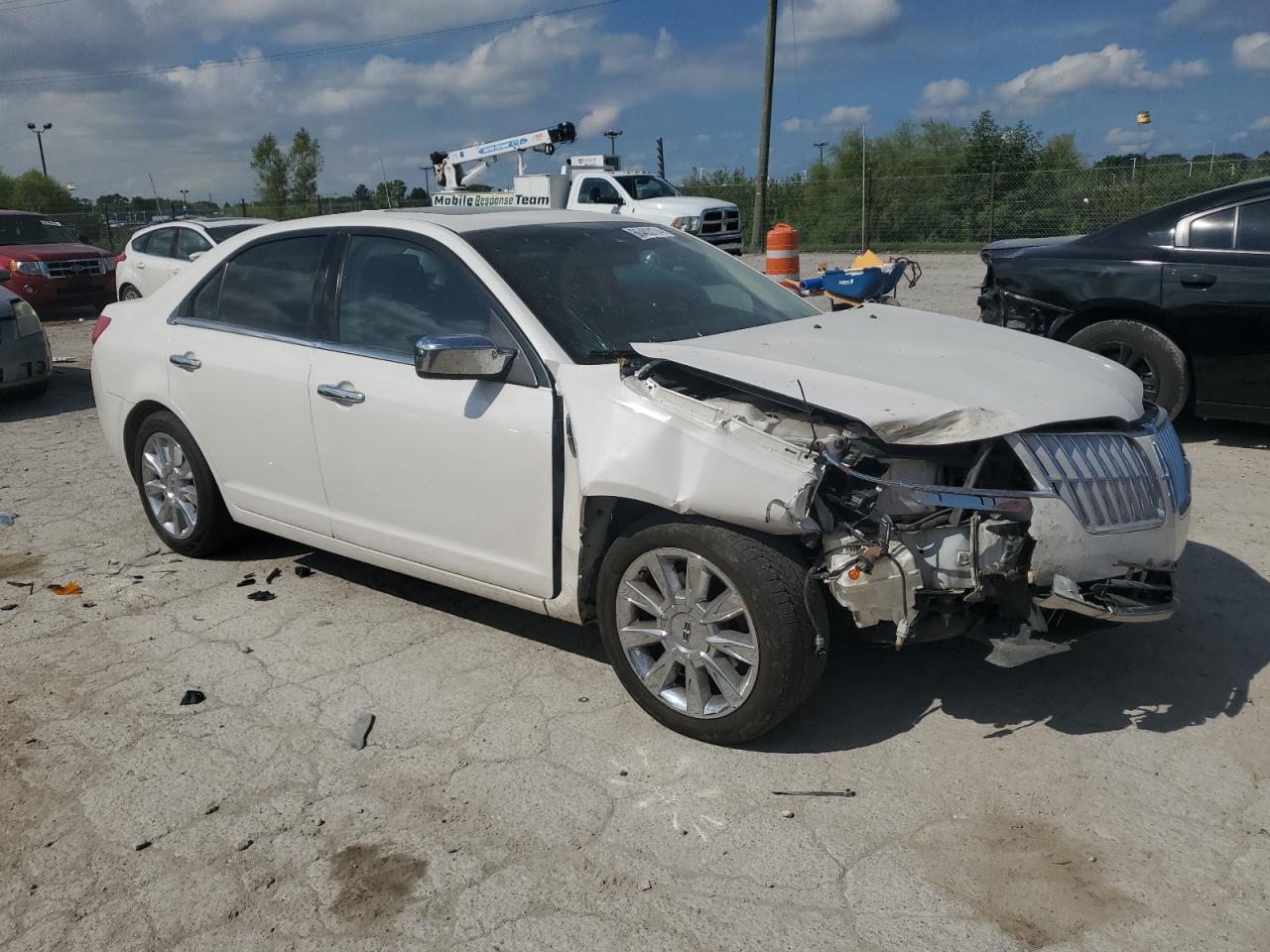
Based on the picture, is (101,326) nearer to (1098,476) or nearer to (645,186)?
(1098,476)

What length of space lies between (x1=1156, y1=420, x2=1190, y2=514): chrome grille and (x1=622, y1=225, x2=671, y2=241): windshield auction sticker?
229 cm

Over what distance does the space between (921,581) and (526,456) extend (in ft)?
4.70

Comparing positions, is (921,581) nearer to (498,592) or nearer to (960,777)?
(960,777)

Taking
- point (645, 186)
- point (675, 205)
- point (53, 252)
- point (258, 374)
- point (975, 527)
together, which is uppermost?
point (645, 186)

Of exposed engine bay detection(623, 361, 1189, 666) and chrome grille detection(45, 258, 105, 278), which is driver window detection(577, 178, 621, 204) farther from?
exposed engine bay detection(623, 361, 1189, 666)

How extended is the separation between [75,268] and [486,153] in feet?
27.4

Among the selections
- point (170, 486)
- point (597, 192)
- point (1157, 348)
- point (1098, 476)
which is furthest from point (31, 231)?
point (1098, 476)

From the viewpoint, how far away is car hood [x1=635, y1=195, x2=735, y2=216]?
868 inches

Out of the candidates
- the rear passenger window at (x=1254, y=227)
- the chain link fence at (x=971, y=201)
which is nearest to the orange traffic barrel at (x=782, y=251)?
the rear passenger window at (x=1254, y=227)

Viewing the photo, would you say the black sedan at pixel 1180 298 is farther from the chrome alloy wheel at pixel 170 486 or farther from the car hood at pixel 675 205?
the car hood at pixel 675 205

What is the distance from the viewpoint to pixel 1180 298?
22.0 ft

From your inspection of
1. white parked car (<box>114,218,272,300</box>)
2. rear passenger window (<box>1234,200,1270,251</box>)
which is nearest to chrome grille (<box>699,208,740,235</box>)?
white parked car (<box>114,218,272,300</box>)

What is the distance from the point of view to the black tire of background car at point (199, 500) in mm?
5191

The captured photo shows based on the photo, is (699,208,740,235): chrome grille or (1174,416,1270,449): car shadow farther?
(699,208,740,235): chrome grille
